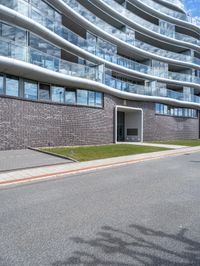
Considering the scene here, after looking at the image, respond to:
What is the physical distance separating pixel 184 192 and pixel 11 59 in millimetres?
14509

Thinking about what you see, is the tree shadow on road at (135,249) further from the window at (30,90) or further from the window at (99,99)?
the window at (99,99)

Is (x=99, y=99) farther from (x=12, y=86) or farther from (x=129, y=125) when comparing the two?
(x=12, y=86)

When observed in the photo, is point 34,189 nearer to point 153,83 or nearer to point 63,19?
point 63,19

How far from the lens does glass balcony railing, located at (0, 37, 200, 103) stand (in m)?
17.9

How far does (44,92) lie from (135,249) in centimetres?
1934

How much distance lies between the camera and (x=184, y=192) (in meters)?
7.73

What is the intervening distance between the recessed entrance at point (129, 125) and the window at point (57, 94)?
10.5 metres

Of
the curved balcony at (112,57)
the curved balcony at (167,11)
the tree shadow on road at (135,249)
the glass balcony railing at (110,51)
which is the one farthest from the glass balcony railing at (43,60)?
the curved balcony at (167,11)

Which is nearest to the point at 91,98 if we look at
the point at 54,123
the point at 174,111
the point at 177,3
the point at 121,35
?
the point at 54,123

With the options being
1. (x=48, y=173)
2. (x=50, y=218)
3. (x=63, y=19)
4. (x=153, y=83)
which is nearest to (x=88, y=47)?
(x=63, y=19)

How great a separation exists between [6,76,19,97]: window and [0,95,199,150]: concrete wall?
2.03ft

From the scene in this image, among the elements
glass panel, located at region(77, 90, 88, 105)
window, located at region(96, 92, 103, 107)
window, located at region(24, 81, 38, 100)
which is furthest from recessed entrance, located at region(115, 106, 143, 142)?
window, located at region(24, 81, 38, 100)

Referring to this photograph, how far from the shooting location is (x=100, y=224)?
17.0ft

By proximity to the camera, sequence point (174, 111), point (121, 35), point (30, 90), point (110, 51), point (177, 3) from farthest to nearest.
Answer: point (177, 3), point (174, 111), point (121, 35), point (110, 51), point (30, 90)
